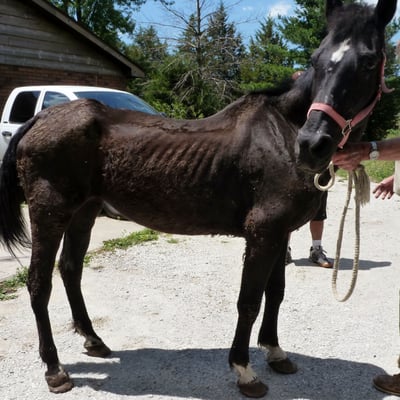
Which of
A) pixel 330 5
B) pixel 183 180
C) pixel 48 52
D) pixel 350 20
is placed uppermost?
pixel 48 52

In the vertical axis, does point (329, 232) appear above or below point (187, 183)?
below

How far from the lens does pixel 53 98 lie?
7.91 metres

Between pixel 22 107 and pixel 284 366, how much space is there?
7551 millimetres

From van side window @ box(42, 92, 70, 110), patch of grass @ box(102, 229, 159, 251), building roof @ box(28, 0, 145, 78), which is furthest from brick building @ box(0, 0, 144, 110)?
patch of grass @ box(102, 229, 159, 251)

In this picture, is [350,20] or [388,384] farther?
[388,384]

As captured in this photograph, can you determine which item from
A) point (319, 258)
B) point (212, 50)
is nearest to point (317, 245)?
point (319, 258)

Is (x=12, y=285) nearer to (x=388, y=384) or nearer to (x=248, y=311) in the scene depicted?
(x=248, y=311)

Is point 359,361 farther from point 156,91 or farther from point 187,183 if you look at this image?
point 156,91

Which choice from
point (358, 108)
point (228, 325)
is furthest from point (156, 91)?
point (358, 108)

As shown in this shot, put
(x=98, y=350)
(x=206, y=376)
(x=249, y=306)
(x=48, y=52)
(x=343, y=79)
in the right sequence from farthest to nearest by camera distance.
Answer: (x=48, y=52), (x=98, y=350), (x=206, y=376), (x=249, y=306), (x=343, y=79)

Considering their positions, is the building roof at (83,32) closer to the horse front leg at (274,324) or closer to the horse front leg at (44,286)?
the horse front leg at (44,286)

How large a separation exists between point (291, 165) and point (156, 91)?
1361cm

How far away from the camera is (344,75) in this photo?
2.16 meters

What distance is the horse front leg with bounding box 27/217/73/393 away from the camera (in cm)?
289
